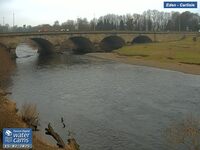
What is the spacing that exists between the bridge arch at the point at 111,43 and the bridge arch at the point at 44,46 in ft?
60.0

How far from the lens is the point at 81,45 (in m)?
125

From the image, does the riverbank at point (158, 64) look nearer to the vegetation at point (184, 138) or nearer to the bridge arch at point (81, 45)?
the bridge arch at point (81, 45)

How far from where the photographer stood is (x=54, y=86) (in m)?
50.9

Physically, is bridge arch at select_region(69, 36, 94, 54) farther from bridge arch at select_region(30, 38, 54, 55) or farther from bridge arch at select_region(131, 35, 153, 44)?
bridge arch at select_region(131, 35, 153, 44)

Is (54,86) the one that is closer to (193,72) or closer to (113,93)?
(113,93)

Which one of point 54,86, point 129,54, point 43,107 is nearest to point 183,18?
point 129,54

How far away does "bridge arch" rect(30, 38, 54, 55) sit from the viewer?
106 m

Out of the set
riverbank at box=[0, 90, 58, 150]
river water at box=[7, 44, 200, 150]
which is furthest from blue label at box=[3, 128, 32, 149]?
river water at box=[7, 44, 200, 150]

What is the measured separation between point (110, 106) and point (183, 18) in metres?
161

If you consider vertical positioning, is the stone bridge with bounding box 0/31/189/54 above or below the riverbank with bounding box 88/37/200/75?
above

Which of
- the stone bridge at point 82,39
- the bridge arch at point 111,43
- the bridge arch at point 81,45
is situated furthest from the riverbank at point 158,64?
the bridge arch at point 111,43

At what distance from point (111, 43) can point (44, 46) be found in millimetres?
28881

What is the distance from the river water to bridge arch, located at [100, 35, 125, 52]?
188 feet

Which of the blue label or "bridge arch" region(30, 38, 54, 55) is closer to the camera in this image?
the blue label
